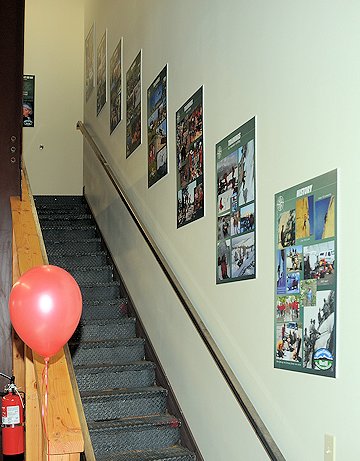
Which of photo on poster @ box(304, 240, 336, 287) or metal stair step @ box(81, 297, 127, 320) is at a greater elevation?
photo on poster @ box(304, 240, 336, 287)

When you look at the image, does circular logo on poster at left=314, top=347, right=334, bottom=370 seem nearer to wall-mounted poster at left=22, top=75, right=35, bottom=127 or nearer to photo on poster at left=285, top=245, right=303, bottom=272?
photo on poster at left=285, top=245, right=303, bottom=272

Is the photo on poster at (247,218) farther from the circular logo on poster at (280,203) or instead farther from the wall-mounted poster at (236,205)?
the circular logo on poster at (280,203)

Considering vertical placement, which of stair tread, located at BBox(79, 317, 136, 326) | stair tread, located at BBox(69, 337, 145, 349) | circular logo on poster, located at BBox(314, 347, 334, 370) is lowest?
stair tread, located at BBox(69, 337, 145, 349)

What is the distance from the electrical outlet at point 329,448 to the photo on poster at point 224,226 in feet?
4.60

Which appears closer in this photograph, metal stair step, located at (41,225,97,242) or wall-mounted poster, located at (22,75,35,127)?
metal stair step, located at (41,225,97,242)

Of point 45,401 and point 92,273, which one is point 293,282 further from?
point 92,273

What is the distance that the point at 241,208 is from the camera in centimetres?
373

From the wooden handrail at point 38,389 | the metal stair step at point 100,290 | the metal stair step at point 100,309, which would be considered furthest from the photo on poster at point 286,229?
the metal stair step at point 100,290

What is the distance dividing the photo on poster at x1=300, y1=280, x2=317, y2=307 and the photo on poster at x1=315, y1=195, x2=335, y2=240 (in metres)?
0.19

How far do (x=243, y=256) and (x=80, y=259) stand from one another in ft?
11.9

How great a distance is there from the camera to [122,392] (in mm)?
5031

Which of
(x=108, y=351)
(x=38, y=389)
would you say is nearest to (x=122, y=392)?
(x=108, y=351)

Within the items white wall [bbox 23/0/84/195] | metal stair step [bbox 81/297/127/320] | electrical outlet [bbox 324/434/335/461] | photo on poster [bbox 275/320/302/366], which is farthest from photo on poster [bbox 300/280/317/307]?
white wall [bbox 23/0/84/195]

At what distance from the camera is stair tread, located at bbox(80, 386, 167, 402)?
4.93m
